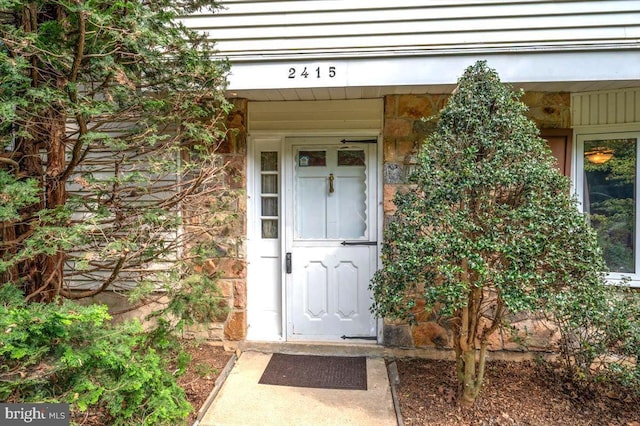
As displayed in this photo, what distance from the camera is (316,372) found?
114 inches

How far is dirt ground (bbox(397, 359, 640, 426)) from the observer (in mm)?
2260

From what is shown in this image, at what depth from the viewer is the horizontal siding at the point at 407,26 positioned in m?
2.88

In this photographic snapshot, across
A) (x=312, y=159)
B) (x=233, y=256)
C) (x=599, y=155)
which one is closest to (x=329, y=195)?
(x=312, y=159)

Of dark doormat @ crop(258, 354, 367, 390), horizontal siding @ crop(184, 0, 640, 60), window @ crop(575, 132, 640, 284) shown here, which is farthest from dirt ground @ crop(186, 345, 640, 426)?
horizontal siding @ crop(184, 0, 640, 60)

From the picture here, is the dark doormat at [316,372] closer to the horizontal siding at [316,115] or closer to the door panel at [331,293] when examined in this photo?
the door panel at [331,293]

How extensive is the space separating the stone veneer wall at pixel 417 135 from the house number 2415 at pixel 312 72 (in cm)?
67

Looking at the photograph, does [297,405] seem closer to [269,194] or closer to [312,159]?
[269,194]

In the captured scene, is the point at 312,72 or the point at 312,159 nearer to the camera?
the point at 312,72

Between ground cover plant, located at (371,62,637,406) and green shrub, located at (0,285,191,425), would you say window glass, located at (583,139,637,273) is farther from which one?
green shrub, located at (0,285,191,425)

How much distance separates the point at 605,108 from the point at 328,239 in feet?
9.47

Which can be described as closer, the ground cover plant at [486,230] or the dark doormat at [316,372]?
the ground cover plant at [486,230]

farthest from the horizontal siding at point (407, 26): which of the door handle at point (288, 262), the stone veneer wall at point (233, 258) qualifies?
the door handle at point (288, 262)

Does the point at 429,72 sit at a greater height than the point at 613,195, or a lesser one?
greater

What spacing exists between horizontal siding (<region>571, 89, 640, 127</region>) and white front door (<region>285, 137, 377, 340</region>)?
201 cm
